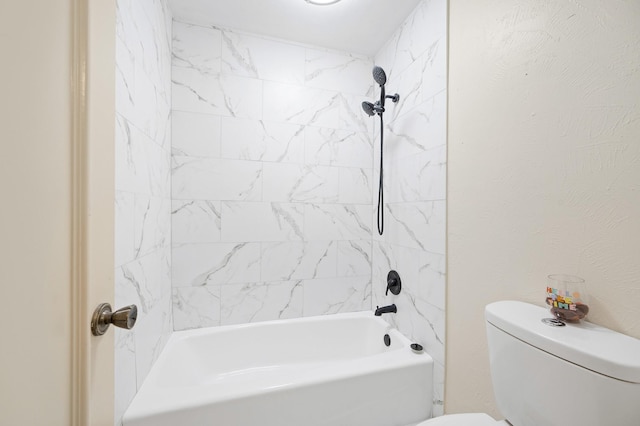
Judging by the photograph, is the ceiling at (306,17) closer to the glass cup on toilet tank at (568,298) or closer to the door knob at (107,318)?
the glass cup on toilet tank at (568,298)

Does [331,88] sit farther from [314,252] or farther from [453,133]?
[314,252]

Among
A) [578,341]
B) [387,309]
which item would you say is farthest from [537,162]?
[387,309]

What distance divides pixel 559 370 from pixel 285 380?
927 millimetres

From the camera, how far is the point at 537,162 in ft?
2.72

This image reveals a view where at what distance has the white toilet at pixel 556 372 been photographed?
53 cm

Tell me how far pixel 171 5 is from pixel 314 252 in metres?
1.74

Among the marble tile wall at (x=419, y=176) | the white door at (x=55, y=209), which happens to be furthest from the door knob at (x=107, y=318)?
the marble tile wall at (x=419, y=176)

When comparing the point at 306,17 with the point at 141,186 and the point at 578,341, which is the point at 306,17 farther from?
the point at 578,341

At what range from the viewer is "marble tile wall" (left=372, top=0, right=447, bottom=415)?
49.1 inches

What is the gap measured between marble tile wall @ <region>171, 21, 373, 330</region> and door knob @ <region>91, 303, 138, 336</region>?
45.0 inches

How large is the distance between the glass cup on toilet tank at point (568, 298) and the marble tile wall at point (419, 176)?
49 centimetres

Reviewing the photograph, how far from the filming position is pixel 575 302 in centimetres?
69

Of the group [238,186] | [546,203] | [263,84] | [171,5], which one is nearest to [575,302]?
[546,203]

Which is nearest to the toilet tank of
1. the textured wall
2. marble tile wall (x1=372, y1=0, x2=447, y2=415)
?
the textured wall
